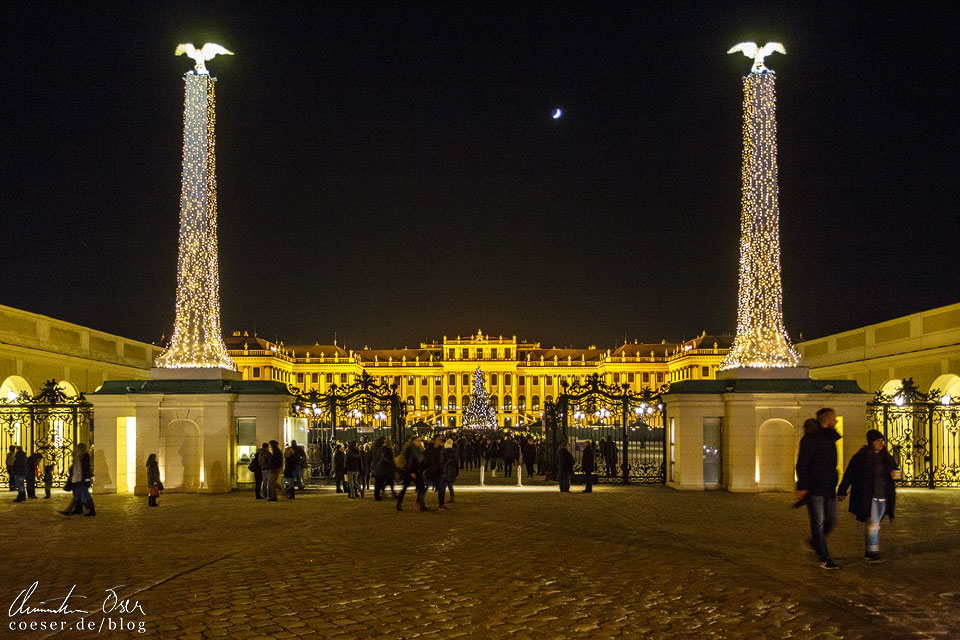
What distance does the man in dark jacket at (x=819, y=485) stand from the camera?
10.5 metres

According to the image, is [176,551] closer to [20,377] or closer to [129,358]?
[20,377]

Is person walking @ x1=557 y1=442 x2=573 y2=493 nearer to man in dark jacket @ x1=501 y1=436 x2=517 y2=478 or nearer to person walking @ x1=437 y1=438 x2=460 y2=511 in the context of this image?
person walking @ x1=437 y1=438 x2=460 y2=511

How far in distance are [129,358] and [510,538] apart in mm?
36344

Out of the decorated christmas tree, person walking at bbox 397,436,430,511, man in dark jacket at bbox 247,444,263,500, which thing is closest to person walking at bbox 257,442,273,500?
man in dark jacket at bbox 247,444,263,500

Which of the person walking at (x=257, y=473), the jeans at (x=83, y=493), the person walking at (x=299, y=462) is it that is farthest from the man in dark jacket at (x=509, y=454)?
the jeans at (x=83, y=493)

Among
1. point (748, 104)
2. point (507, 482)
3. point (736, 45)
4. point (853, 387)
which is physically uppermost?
point (736, 45)

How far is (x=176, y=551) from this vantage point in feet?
39.0

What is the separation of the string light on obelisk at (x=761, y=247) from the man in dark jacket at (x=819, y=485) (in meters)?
10.9

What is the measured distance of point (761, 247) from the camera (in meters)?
21.9

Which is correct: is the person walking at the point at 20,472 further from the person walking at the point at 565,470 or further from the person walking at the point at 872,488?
the person walking at the point at 872,488

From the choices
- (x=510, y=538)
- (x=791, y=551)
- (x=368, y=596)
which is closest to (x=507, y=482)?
(x=510, y=538)

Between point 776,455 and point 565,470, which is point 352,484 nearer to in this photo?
point 565,470

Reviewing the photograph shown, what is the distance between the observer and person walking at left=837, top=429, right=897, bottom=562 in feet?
35.6
